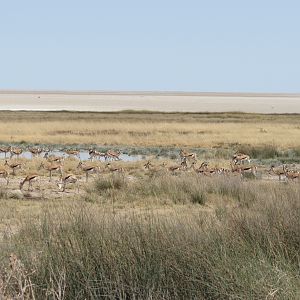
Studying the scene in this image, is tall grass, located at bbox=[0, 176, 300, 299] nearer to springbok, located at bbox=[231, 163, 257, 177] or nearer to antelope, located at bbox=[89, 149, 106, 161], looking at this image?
springbok, located at bbox=[231, 163, 257, 177]

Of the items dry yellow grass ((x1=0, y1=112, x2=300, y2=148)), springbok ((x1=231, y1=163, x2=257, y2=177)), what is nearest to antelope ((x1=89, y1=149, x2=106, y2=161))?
springbok ((x1=231, y1=163, x2=257, y2=177))

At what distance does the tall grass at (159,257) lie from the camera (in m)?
5.96

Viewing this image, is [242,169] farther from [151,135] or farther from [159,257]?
[151,135]

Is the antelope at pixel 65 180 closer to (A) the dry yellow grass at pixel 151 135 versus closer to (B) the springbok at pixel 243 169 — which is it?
(B) the springbok at pixel 243 169

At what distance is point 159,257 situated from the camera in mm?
6512

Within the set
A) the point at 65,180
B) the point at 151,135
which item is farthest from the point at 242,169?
the point at 151,135

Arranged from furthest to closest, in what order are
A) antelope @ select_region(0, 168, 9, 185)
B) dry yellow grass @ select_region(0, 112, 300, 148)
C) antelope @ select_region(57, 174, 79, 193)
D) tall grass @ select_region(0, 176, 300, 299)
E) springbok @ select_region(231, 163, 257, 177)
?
dry yellow grass @ select_region(0, 112, 300, 148), springbok @ select_region(231, 163, 257, 177), antelope @ select_region(0, 168, 9, 185), antelope @ select_region(57, 174, 79, 193), tall grass @ select_region(0, 176, 300, 299)

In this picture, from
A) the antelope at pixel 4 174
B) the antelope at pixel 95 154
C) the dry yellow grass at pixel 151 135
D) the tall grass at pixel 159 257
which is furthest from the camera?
the dry yellow grass at pixel 151 135

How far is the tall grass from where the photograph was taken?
596cm

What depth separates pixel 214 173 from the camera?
20000 millimetres

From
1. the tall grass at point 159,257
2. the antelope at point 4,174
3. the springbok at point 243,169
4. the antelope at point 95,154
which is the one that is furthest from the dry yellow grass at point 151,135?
the tall grass at point 159,257

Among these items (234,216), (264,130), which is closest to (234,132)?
(264,130)

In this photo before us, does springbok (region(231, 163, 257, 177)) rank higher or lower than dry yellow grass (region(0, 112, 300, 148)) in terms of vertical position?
higher

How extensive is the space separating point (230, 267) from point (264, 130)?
1596 inches
